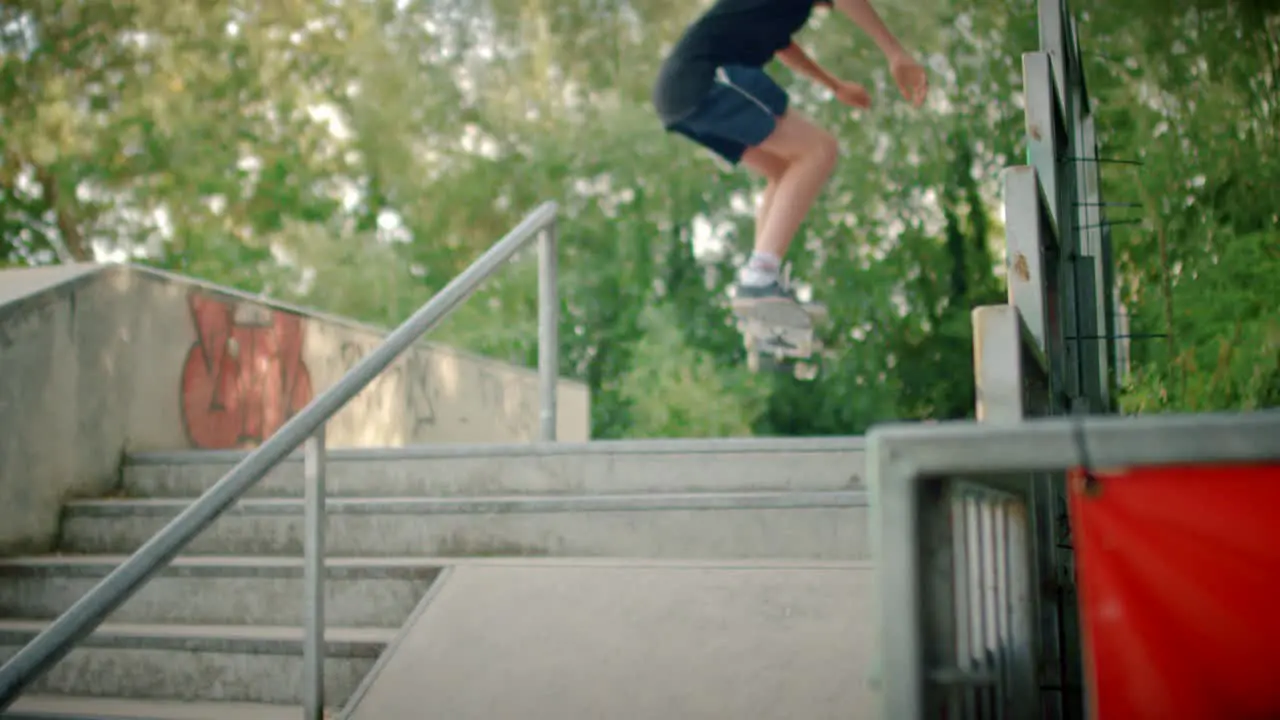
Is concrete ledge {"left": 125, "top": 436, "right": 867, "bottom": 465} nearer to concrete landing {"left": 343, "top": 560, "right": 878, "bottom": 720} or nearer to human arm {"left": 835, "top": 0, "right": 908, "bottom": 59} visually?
concrete landing {"left": 343, "top": 560, "right": 878, "bottom": 720}

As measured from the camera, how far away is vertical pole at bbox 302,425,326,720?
3.17 m

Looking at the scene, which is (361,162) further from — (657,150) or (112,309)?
(112,309)

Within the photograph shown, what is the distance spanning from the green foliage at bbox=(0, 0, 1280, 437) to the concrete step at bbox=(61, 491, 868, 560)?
423 inches

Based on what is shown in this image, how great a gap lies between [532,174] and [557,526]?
20.5 m

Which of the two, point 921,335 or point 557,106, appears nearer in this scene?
point 921,335

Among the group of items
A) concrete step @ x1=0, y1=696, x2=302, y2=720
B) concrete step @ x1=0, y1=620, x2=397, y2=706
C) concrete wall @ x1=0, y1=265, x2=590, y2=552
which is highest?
concrete wall @ x1=0, y1=265, x2=590, y2=552

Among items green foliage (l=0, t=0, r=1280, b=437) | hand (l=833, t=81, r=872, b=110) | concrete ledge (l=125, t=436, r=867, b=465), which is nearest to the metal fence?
concrete ledge (l=125, t=436, r=867, b=465)

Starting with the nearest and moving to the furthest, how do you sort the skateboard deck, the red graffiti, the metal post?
1. the skateboard deck
2. the metal post
3. the red graffiti

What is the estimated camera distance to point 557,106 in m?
24.5

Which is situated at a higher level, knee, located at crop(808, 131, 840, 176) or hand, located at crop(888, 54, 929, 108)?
hand, located at crop(888, 54, 929, 108)

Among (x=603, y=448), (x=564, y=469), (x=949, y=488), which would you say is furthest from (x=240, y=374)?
(x=949, y=488)

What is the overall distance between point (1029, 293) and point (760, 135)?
232 centimetres

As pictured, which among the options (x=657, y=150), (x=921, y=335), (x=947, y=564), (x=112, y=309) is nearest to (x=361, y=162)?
(x=657, y=150)

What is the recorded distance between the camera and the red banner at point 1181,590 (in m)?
1.17
